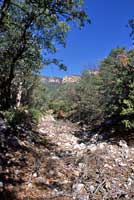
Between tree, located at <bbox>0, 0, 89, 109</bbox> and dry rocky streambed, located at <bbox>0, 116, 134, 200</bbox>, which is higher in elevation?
tree, located at <bbox>0, 0, 89, 109</bbox>

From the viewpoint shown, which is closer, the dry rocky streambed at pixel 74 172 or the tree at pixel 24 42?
the dry rocky streambed at pixel 74 172

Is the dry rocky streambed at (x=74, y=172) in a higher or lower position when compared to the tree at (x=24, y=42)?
lower

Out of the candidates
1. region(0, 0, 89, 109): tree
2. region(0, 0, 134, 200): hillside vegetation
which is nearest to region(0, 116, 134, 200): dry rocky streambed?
region(0, 0, 134, 200): hillside vegetation

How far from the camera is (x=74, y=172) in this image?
7.24 meters

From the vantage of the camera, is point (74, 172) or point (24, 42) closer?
point (74, 172)

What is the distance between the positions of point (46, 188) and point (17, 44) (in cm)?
830

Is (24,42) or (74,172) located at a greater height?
(24,42)

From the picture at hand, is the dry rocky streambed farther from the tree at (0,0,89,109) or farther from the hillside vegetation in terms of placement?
the tree at (0,0,89,109)

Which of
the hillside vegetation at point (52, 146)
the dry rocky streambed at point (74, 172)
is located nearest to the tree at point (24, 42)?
the hillside vegetation at point (52, 146)

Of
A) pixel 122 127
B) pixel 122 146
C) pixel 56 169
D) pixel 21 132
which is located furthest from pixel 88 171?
pixel 122 127

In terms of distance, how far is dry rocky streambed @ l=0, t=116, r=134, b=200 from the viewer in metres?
5.96

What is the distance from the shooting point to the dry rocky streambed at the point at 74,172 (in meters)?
5.96

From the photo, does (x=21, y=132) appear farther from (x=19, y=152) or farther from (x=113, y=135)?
(x=113, y=135)

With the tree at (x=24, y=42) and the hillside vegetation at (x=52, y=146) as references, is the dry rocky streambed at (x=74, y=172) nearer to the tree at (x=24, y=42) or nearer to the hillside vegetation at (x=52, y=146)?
the hillside vegetation at (x=52, y=146)
